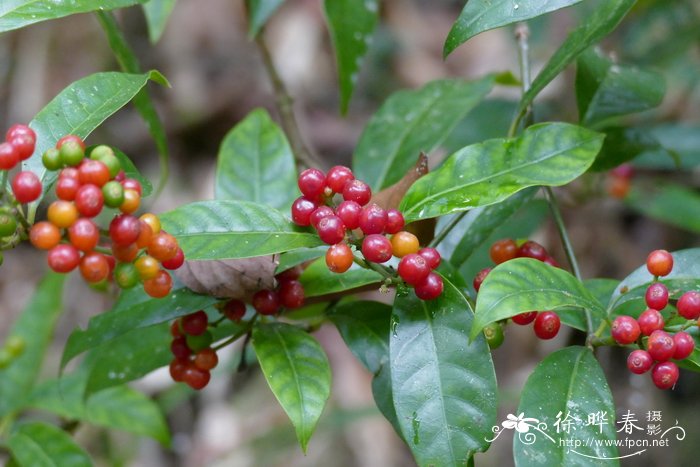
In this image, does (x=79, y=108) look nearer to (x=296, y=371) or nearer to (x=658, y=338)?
(x=296, y=371)

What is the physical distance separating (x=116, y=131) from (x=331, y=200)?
134 inches

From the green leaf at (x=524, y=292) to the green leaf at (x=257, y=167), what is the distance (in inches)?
25.7

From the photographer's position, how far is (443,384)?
1241mm

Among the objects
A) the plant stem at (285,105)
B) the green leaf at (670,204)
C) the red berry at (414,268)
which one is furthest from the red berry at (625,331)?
the green leaf at (670,204)

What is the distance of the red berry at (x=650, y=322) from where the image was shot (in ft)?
4.17

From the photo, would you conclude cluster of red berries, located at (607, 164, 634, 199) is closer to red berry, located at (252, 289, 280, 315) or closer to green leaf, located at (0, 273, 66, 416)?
red berry, located at (252, 289, 280, 315)

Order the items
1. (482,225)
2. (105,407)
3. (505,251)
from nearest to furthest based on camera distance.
Answer: (505,251) < (482,225) < (105,407)

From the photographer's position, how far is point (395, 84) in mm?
4391

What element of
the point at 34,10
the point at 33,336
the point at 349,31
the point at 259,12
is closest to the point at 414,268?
the point at 34,10

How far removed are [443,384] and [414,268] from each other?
0.19 meters

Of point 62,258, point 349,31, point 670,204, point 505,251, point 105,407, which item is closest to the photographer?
point 62,258

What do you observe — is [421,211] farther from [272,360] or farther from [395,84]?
[395,84]

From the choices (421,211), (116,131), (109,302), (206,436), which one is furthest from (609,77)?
(116,131)

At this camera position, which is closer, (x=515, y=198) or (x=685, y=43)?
(x=515, y=198)
